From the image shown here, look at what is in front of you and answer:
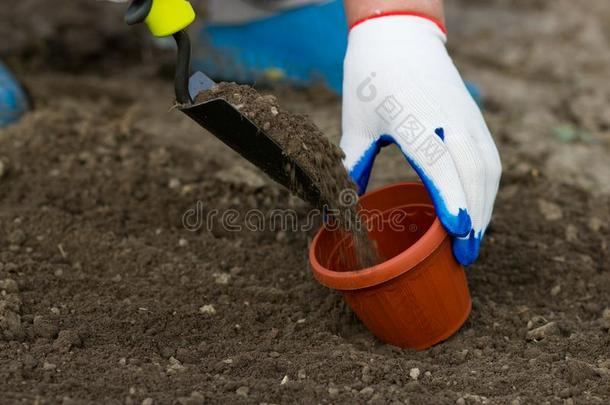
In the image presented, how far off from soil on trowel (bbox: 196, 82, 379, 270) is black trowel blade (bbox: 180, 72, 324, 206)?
0.6 inches

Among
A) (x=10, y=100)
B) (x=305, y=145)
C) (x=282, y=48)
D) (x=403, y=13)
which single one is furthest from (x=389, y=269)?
(x=282, y=48)

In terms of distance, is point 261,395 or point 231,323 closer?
point 261,395

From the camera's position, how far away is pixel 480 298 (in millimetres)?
2199

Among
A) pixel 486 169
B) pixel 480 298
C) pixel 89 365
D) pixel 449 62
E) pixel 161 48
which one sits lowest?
pixel 161 48

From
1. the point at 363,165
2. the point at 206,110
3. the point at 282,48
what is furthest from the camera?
the point at 282,48

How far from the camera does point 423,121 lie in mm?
1979

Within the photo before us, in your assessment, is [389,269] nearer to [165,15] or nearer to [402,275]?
[402,275]

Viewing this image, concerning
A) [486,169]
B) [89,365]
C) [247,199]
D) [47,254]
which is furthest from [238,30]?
[89,365]

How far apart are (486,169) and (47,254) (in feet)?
3.86

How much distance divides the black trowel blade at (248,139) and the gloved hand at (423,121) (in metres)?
0.23

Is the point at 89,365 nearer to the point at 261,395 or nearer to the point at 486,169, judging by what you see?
the point at 261,395

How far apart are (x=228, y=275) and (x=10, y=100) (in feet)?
4.18

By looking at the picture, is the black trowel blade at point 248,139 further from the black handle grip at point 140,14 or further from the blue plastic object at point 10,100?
the blue plastic object at point 10,100

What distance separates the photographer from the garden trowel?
1821 millimetres
